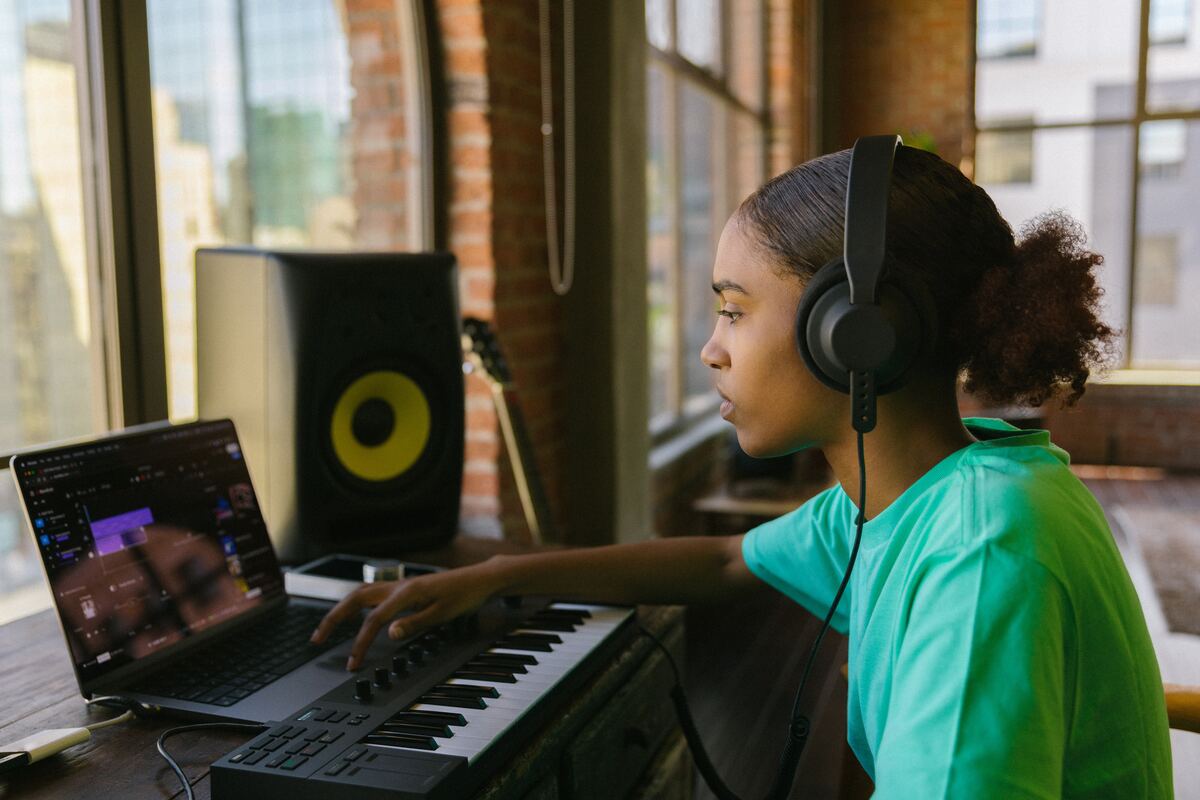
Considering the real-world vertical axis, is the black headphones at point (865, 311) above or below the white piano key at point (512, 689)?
above

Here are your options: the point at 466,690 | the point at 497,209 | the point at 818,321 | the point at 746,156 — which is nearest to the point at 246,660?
the point at 466,690

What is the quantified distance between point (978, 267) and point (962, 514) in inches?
9.6

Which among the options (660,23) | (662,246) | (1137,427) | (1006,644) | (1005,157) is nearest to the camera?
(1006,644)

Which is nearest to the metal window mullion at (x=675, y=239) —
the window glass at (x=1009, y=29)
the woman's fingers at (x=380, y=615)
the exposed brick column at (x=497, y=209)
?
the exposed brick column at (x=497, y=209)

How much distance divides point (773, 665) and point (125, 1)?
7.86ft

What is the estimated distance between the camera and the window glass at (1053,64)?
20.8 feet

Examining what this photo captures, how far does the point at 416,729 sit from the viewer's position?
882 millimetres

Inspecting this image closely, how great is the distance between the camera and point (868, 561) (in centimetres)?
97

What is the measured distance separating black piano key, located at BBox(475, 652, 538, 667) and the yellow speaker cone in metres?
0.47

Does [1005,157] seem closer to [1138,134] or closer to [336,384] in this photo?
[1138,134]

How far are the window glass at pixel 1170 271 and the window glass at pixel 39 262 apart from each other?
6.19m

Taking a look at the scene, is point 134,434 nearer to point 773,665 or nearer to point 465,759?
point 465,759

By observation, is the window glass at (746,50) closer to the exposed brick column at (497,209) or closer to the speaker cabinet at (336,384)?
the exposed brick column at (497,209)

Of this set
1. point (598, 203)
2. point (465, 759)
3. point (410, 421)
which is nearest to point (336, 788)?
point (465, 759)
